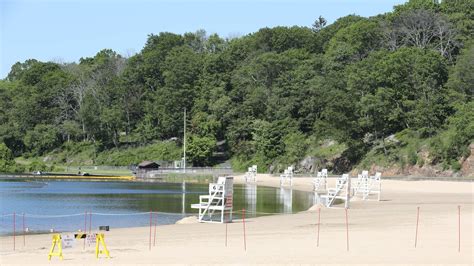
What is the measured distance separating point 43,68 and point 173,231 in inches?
5671

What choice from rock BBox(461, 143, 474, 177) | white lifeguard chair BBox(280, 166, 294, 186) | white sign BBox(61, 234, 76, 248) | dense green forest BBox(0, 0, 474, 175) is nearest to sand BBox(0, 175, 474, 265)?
white sign BBox(61, 234, 76, 248)

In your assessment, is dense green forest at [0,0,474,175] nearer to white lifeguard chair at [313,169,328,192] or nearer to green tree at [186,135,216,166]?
green tree at [186,135,216,166]

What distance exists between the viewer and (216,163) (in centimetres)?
12281

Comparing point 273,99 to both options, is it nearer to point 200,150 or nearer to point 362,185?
point 200,150

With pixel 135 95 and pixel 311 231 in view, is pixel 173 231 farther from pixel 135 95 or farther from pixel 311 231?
pixel 135 95

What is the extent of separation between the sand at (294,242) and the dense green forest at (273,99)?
5205 centimetres

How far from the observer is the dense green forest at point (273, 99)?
94.3m

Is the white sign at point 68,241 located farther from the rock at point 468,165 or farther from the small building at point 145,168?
the small building at point 145,168

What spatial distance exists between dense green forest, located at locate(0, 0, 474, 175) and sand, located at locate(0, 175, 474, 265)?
171 ft

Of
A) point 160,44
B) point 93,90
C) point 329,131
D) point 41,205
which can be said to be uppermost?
point 160,44

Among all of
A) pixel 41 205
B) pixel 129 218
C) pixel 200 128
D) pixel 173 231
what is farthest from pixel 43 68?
pixel 173 231

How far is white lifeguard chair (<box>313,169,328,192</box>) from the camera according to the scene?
69.9m

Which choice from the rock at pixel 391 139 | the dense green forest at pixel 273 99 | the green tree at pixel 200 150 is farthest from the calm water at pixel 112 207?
the green tree at pixel 200 150

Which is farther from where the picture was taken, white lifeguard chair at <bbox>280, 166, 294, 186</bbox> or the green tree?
the green tree
